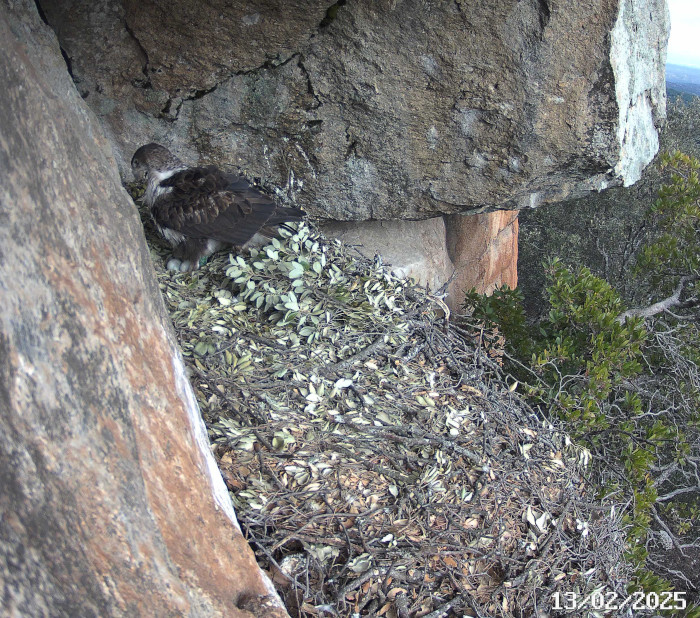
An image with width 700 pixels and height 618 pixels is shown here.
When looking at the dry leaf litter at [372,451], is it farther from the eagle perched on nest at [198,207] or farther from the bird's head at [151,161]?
the bird's head at [151,161]

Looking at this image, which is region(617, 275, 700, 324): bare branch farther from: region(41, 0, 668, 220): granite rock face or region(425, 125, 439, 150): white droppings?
region(425, 125, 439, 150): white droppings

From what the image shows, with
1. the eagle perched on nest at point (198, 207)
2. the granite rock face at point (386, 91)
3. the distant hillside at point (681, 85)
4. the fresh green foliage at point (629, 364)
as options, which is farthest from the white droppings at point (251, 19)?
the distant hillside at point (681, 85)

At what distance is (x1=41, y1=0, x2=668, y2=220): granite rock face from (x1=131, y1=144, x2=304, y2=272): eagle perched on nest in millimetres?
306

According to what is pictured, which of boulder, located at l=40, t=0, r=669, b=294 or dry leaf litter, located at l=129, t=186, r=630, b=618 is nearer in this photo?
dry leaf litter, located at l=129, t=186, r=630, b=618

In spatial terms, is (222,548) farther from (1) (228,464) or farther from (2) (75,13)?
(2) (75,13)

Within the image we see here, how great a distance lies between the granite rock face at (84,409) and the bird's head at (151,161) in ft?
5.34

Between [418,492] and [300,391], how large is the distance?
75cm

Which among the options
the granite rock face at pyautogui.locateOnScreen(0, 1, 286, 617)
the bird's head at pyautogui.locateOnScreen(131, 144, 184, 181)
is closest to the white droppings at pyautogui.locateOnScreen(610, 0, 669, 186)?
the bird's head at pyautogui.locateOnScreen(131, 144, 184, 181)

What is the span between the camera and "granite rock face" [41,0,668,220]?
123 inches

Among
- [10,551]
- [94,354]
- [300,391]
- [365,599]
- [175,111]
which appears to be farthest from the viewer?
[175,111]

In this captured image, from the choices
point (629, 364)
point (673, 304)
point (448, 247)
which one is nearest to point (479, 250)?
point (448, 247)

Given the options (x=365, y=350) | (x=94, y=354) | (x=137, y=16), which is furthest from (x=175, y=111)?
(x=94, y=354)

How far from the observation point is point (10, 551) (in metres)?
1.24

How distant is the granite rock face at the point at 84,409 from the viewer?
1.30 m
